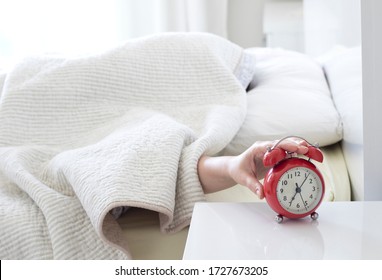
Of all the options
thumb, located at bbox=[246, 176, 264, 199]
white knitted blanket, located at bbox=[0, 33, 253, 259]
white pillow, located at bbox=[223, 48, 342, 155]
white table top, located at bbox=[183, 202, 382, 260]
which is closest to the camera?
white table top, located at bbox=[183, 202, 382, 260]

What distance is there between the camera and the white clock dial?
65cm

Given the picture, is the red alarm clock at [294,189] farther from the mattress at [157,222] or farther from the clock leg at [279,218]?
the mattress at [157,222]

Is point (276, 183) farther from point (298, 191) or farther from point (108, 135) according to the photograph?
point (108, 135)

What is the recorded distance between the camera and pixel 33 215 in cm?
88

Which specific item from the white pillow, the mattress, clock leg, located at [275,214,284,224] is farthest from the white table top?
the white pillow

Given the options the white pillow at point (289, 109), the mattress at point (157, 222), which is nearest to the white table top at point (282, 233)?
the mattress at point (157, 222)

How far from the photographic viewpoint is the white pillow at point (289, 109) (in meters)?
1.10

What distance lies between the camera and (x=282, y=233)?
62 cm

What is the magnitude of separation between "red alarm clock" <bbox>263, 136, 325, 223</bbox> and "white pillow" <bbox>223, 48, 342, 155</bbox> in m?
0.44

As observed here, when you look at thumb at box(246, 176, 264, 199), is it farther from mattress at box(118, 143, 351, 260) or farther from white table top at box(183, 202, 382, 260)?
mattress at box(118, 143, 351, 260)

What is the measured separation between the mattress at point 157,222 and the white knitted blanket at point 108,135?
0.03 metres

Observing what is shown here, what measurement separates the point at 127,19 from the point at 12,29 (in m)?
0.45

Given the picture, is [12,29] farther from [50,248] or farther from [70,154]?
[50,248]

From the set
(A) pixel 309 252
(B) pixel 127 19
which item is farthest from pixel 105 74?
(B) pixel 127 19
